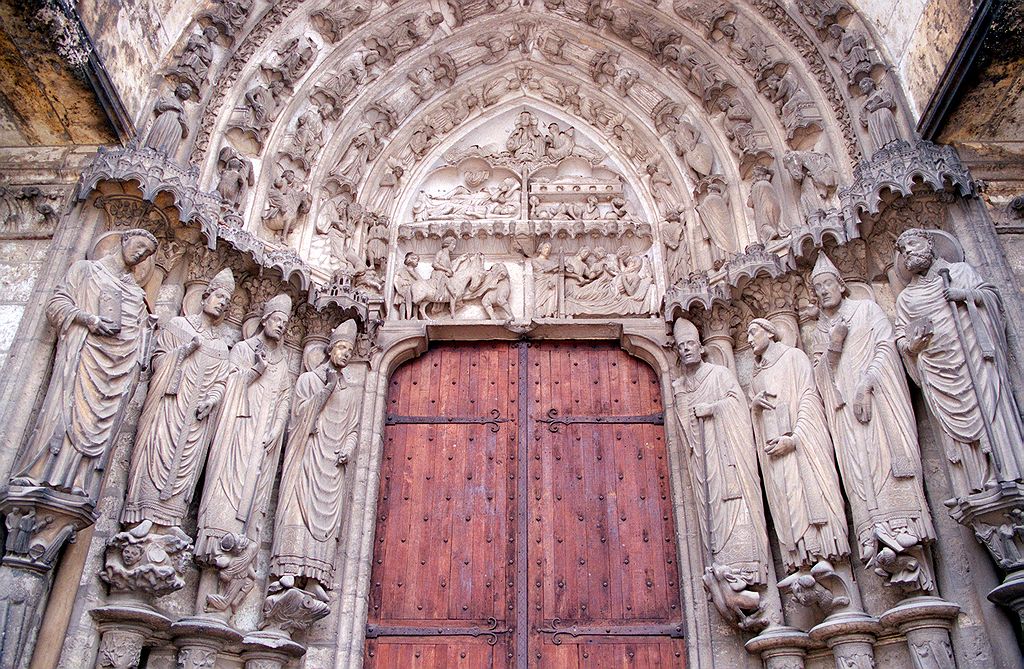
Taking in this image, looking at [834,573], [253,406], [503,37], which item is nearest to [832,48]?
[503,37]

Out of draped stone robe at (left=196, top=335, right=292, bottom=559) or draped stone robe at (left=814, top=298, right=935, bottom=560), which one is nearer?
draped stone robe at (left=814, top=298, right=935, bottom=560)

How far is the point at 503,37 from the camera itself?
739 cm

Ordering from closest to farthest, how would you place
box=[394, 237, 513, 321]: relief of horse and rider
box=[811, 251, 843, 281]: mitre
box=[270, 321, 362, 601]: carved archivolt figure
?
1. box=[270, 321, 362, 601]: carved archivolt figure
2. box=[811, 251, 843, 281]: mitre
3. box=[394, 237, 513, 321]: relief of horse and rider

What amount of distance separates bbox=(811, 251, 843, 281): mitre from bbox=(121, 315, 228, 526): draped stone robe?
374 cm

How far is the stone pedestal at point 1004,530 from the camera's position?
3893 millimetres

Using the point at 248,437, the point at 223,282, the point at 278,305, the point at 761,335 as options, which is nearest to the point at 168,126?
the point at 223,282

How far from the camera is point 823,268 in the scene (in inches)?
203

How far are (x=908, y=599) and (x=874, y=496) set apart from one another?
54cm

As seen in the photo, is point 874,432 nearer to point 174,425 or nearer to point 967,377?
point 967,377

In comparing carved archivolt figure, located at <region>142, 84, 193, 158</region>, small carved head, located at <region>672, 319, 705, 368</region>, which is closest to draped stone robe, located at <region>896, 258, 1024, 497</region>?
small carved head, located at <region>672, 319, 705, 368</region>

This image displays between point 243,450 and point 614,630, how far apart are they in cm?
255

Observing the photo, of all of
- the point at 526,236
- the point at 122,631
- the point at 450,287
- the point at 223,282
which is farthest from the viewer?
the point at 526,236

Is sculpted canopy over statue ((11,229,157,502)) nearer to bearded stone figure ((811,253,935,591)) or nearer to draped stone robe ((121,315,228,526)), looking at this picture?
draped stone robe ((121,315,228,526))

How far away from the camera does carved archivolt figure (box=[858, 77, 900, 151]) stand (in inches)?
210
